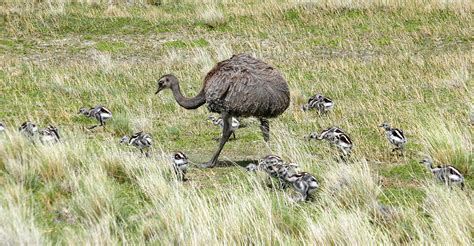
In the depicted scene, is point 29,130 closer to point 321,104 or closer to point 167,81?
point 167,81

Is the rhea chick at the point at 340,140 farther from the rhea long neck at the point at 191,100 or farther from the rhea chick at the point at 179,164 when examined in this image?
the rhea chick at the point at 179,164

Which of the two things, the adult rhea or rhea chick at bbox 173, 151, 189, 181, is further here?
the adult rhea

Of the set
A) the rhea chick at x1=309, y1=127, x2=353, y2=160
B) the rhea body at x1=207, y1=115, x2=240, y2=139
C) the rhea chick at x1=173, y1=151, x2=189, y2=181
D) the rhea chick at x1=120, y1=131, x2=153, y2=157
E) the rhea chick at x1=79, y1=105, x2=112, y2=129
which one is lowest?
the rhea body at x1=207, y1=115, x2=240, y2=139

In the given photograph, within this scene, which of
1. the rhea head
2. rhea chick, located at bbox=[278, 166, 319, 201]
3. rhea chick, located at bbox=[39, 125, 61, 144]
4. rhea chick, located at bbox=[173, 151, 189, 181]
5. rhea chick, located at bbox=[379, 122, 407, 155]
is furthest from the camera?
the rhea head

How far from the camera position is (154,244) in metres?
8.16

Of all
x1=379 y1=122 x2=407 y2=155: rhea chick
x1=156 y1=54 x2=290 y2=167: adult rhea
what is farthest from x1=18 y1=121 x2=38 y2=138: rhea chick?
x1=379 y1=122 x2=407 y2=155: rhea chick

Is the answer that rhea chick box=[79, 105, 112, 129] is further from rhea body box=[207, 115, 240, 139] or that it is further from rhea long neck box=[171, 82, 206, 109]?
rhea body box=[207, 115, 240, 139]

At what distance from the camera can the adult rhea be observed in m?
12.2

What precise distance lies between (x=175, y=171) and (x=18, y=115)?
21.0ft

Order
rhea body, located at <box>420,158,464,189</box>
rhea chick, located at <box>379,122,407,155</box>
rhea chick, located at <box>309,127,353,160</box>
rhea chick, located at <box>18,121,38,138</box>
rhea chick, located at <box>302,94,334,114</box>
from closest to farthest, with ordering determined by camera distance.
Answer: rhea body, located at <box>420,158,464,189</box> → rhea chick, located at <box>309,127,353,160</box> → rhea chick, located at <box>18,121,38,138</box> → rhea chick, located at <box>379,122,407,155</box> → rhea chick, located at <box>302,94,334,114</box>

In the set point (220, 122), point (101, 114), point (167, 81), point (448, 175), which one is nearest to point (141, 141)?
point (167, 81)

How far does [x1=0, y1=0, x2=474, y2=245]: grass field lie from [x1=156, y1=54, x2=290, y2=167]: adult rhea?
0.61m

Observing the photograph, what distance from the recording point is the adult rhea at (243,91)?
40.1ft

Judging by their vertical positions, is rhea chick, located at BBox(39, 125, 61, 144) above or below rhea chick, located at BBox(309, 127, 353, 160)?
above
